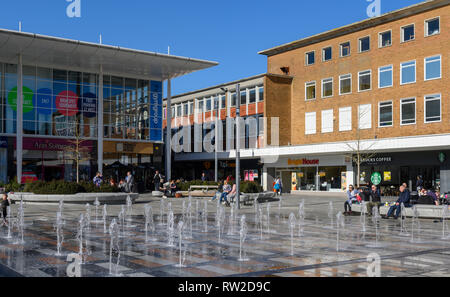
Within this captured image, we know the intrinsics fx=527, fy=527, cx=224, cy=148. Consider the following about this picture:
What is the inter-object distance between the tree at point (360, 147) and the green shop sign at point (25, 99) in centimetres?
2619

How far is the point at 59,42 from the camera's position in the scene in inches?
1521

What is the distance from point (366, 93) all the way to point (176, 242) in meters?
34.7

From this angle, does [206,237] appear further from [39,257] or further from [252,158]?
[252,158]

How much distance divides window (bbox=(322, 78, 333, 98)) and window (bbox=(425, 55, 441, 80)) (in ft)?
31.5

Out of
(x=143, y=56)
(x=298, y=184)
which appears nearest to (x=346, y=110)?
(x=298, y=184)

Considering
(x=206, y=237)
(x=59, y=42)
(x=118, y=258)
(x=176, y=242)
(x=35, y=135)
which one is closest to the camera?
(x=118, y=258)

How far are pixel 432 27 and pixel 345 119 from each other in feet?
34.9

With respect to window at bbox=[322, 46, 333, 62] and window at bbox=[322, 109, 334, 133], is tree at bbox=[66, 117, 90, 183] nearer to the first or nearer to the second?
window at bbox=[322, 109, 334, 133]

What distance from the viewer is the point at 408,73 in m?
41.1

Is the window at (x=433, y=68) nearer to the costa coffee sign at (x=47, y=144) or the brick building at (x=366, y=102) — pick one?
the brick building at (x=366, y=102)

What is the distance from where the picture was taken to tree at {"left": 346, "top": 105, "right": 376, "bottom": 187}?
4153 cm

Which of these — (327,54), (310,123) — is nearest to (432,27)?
(327,54)

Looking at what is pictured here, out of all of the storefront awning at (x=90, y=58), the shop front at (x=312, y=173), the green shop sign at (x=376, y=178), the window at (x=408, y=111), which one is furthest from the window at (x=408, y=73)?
the storefront awning at (x=90, y=58)

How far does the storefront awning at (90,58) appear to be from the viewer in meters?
38.4
